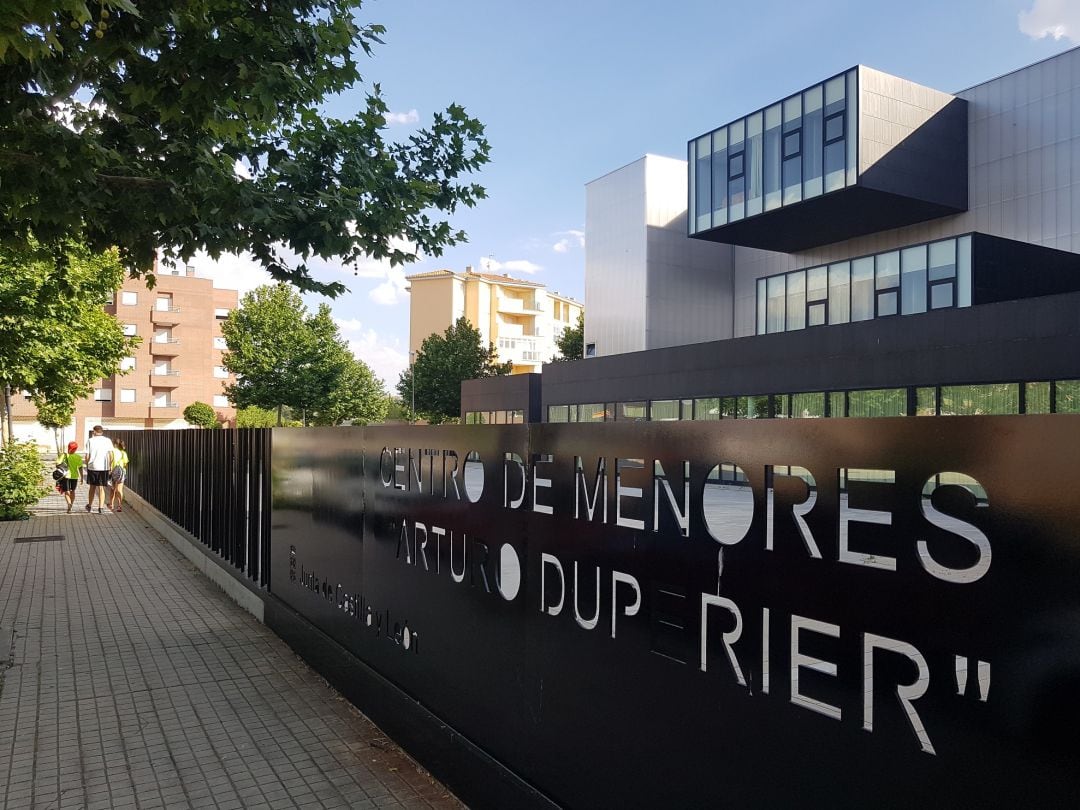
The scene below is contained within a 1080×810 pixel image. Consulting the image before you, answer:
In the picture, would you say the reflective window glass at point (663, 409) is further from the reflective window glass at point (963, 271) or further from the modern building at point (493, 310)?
the modern building at point (493, 310)

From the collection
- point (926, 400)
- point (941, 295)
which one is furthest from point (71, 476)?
point (941, 295)

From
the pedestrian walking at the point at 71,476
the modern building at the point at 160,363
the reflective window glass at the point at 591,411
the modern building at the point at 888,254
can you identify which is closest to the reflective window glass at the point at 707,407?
the modern building at the point at 888,254

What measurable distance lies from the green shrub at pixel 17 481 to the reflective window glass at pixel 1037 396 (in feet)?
78.0

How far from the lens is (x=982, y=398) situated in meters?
22.5

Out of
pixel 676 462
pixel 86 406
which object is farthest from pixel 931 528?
pixel 86 406

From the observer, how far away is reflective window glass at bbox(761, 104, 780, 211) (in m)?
33.2

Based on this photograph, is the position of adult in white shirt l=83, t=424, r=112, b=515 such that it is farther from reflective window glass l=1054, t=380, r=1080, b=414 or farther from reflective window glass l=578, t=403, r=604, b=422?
reflective window glass l=578, t=403, r=604, b=422

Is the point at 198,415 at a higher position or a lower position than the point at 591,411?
lower

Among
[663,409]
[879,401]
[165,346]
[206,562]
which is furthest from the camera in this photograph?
[165,346]

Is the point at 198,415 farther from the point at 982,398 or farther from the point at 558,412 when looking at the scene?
the point at 982,398

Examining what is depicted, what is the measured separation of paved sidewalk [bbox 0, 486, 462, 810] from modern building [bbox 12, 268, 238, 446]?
69.2 meters

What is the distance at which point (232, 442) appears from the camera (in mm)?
9188

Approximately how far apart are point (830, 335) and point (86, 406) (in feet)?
222

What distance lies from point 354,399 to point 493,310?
44.8m
